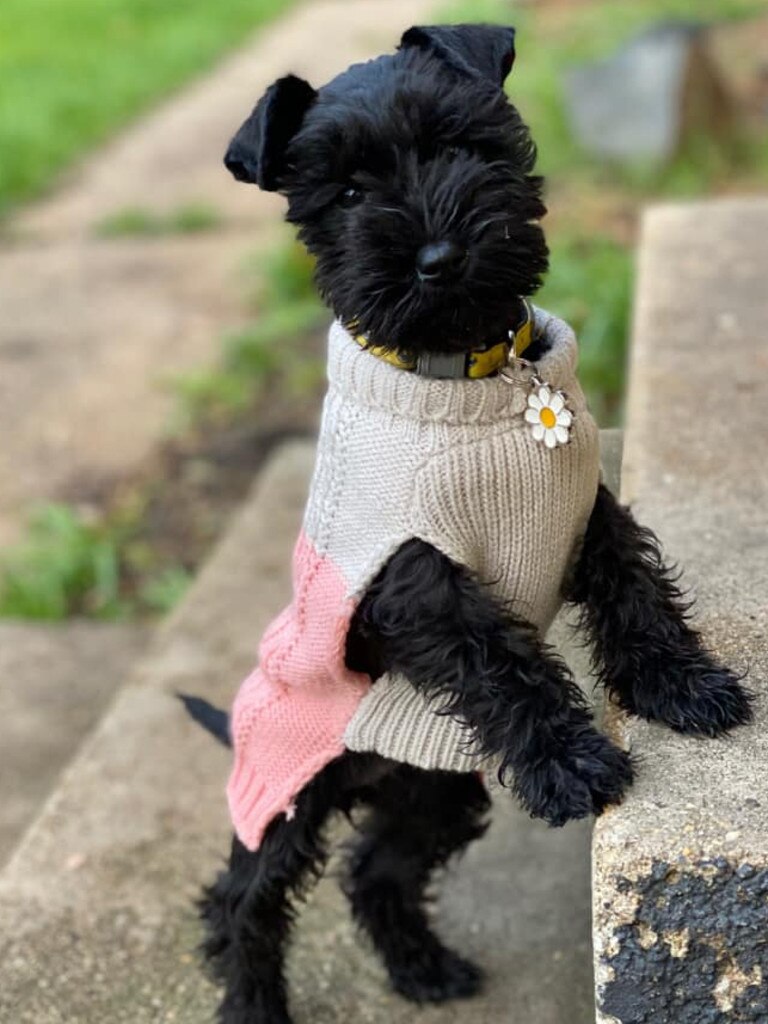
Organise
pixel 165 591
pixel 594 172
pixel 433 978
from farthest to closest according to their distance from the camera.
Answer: pixel 594 172 → pixel 165 591 → pixel 433 978

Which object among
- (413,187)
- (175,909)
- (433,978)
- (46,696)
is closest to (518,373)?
(413,187)

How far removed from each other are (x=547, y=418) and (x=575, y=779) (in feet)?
1.89

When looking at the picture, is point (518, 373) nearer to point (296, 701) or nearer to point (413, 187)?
point (413, 187)

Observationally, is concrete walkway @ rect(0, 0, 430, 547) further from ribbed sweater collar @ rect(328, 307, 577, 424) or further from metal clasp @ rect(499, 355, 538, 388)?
metal clasp @ rect(499, 355, 538, 388)

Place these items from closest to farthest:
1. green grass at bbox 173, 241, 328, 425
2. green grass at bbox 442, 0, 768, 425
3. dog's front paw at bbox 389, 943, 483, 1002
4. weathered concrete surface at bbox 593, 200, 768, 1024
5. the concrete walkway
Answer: weathered concrete surface at bbox 593, 200, 768, 1024 < dog's front paw at bbox 389, 943, 483, 1002 < green grass at bbox 442, 0, 768, 425 < the concrete walkway < green grass at bbox 173, 241, 328, 425

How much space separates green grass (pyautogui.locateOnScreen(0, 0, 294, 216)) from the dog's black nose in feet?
27.0

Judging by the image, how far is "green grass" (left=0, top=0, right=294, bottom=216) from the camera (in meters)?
10.8

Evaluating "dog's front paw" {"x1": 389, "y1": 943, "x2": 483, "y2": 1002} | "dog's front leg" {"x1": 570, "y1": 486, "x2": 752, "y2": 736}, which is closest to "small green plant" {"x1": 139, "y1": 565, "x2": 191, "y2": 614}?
"dog's front paw" {"x1": 389, "y1": 943, "x2": 483, "y2": 1002}

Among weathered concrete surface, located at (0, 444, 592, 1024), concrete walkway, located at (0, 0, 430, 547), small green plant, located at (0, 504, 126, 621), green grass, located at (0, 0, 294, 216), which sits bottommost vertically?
→ small green plant, located at (0, 504, 126, 621)

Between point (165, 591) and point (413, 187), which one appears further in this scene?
point (165, 591)

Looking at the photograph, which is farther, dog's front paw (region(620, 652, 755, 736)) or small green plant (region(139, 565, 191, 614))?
small green plant (region(139, 565, 191, 614))

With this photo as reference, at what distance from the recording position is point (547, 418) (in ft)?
7.73

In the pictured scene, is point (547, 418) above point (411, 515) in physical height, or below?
above

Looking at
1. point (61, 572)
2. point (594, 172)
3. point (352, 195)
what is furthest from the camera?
point (594, 172)
